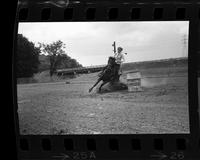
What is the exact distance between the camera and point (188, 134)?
8.12 meters

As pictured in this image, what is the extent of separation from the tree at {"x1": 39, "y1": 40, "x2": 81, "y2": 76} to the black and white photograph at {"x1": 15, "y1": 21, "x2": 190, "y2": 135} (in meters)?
0.02

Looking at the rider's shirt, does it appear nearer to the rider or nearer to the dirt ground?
the rider

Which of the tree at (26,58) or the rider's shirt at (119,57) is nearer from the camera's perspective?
the rider's shirt at (119,57)

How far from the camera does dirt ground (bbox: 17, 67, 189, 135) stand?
26.2ft

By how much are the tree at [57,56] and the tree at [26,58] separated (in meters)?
0.20

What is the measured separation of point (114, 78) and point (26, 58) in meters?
1.65

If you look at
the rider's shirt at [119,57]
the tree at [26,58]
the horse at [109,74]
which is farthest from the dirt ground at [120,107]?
the tree at [26,58]

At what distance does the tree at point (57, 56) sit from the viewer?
320 inches

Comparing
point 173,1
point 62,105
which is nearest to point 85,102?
point 62,105

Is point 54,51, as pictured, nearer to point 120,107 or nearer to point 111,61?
point 111,61

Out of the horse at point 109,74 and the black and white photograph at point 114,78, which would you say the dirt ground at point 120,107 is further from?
the horse at point 109,74

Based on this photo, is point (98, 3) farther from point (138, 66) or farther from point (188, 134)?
point (188, 134)

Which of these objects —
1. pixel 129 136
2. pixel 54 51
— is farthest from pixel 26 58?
pixel 129 136

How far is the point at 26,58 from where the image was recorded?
27.4 ft
